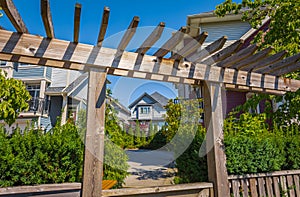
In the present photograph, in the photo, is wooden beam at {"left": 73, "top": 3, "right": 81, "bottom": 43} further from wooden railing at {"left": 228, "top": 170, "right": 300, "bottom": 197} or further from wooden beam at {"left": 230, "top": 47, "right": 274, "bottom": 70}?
wooden railing at {"left": 228, "top": 170, "right": 300, "bottom": 197}

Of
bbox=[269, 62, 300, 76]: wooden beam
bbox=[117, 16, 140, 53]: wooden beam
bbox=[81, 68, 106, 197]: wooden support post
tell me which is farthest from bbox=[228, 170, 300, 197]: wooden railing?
bbox=[117, 16, 140, 53]: wooden beam

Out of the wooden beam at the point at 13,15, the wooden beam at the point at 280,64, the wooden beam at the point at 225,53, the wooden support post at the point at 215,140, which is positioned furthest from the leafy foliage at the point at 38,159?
the wooden beam at the point at 280,64

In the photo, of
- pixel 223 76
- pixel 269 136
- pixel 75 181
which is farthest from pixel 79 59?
pixel 269 136

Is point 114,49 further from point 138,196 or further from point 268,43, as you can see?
point 268,43

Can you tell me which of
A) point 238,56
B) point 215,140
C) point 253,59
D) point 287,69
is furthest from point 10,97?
point 287,69

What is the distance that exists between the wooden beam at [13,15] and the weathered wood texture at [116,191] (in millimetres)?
1477

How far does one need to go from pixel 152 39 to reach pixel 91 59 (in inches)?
24.6

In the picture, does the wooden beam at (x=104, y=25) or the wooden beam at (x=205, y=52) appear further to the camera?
the wooden beam at (x=205, y=52)

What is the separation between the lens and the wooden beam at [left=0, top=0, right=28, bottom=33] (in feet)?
4.68

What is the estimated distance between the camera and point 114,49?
211 centimetres

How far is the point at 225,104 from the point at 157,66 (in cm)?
620

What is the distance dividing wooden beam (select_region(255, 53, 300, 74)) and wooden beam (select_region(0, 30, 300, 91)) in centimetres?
27

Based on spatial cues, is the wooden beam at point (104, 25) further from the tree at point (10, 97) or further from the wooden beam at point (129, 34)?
the tree at point (10, 97)

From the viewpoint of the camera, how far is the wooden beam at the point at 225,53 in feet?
7.02
